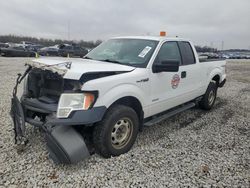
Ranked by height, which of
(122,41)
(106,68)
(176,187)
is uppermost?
(122,41)

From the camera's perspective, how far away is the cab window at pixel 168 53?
13.3 feet

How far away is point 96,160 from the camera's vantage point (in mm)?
3303

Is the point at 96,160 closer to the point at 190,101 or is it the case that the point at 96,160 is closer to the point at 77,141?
the point at 77,141

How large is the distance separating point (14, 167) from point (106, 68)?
1.82 meters

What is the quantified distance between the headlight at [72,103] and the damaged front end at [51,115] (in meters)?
0.07

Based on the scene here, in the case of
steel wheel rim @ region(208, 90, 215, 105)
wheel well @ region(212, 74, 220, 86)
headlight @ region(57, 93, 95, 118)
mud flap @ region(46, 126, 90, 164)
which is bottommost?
mud flap @ region(46, 126, 90, 164)

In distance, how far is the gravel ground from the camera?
288cm

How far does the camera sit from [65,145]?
2873 mm

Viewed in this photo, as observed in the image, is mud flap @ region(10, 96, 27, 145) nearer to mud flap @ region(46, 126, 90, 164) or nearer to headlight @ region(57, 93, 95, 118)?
mud flap @ region(46, 126, 90, 164)

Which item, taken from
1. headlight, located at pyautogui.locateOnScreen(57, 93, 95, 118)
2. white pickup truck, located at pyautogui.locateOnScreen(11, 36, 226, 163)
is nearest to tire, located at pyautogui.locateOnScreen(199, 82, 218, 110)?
white pickup truck, located at pyautogui.locateOnScreen(11, 36, 226, 163)

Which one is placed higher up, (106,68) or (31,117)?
(106,68)

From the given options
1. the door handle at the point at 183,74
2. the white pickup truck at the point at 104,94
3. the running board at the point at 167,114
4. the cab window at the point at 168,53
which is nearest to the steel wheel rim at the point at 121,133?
the white pickup truck at the point at 104,94

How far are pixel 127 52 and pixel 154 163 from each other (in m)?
1.96

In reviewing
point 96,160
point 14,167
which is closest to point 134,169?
point 96,160
